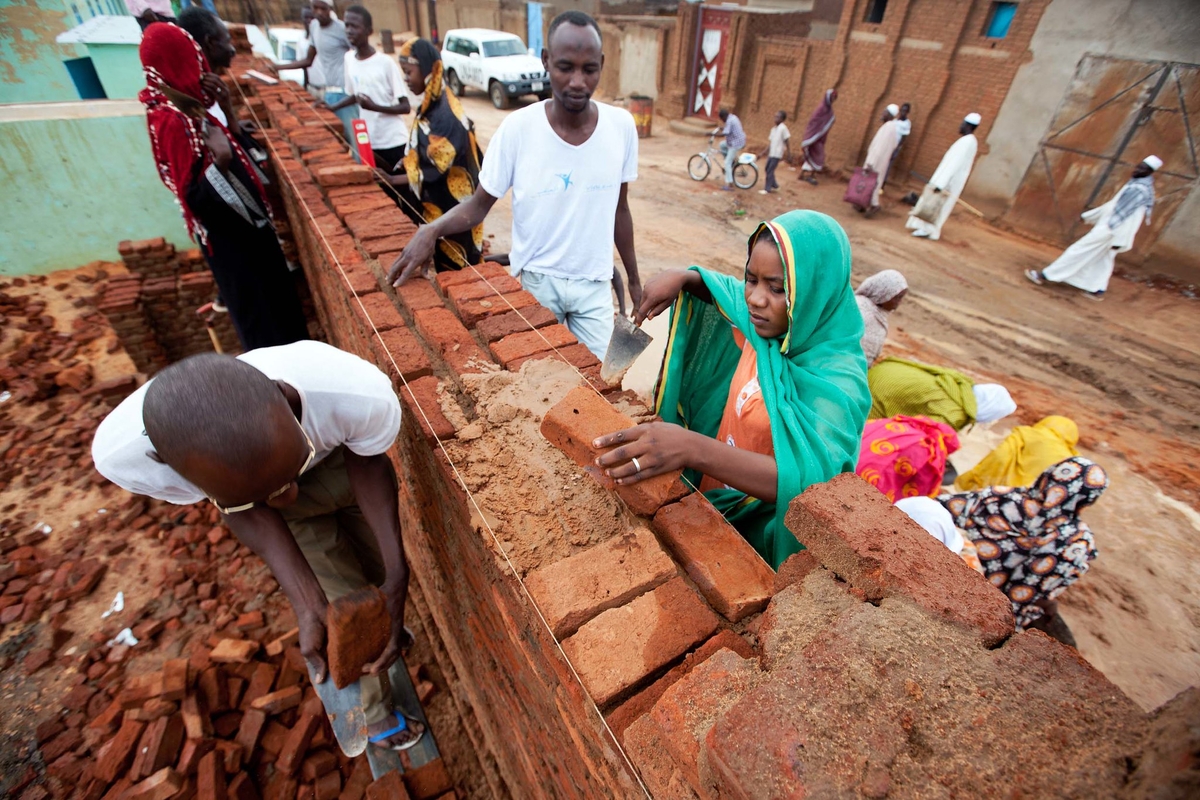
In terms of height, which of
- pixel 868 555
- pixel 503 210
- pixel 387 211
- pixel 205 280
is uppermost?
pixel 868 555

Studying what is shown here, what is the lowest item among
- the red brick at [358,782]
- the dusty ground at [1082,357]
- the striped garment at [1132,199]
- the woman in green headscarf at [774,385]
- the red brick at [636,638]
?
the dusty ground at [1082,357]

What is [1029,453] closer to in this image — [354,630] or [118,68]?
[354,630]

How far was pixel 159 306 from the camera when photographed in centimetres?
531

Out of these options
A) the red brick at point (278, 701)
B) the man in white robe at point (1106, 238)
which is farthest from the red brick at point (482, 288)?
the man in white robe at point (1106, 238)

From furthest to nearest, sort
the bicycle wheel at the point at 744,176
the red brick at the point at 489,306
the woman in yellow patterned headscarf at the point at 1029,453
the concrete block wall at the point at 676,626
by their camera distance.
A: 1. the bicycle wheel at the point at 744,176
2. the woman in yellow patterned headscarf at the point at 1029,453
3. the red brick at the point at 489,306
4. the concrete block wall at the point at 676,626

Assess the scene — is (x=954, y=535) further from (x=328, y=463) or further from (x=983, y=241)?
(x=983, y=241)

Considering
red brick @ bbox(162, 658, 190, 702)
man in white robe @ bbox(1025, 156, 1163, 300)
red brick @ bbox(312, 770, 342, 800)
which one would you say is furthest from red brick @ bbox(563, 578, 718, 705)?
man in white robe @ bbox(1025, 156, 1163, 300)

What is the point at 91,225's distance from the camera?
6578mm

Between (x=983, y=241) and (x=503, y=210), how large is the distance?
7.87m

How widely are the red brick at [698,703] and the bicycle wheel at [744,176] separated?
1128 centimetres

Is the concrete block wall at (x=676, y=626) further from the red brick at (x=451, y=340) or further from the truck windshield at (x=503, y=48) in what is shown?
the truck windshield at (x=503, y=48)

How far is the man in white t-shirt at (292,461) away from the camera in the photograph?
4.76ft

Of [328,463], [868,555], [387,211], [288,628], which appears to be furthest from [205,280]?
[868,555]

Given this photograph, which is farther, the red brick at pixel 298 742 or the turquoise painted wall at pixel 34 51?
the turquoise painted wall at pixel 34 51
